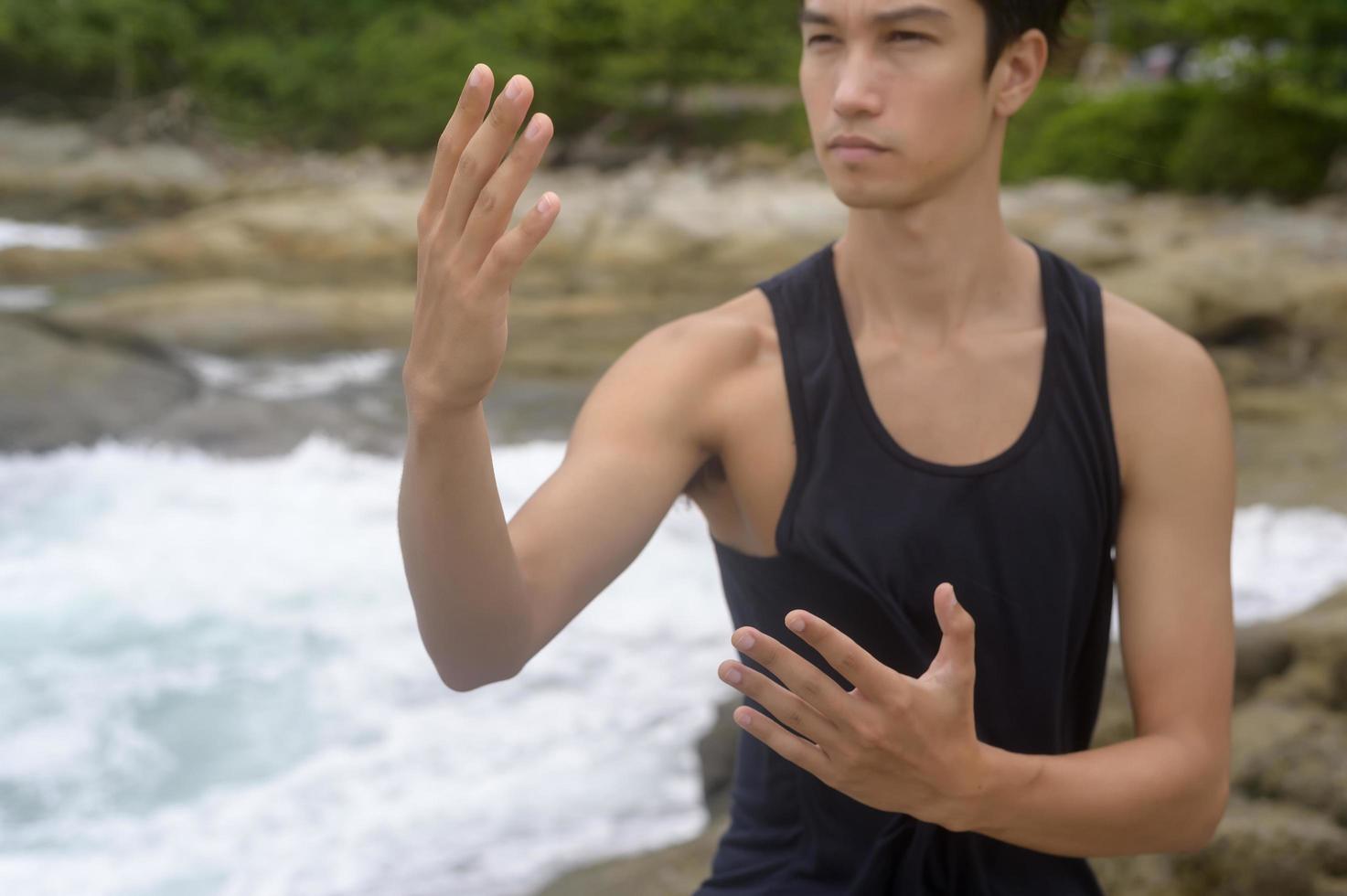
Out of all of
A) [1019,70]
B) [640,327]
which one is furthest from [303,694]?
[640,327]

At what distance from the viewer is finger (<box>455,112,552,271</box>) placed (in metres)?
1.18

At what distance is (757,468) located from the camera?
1.65 m

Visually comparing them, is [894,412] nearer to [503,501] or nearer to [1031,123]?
[503,501]

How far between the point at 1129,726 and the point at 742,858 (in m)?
1.47

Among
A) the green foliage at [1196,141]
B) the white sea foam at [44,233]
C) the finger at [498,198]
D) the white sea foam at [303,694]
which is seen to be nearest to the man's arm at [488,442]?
the finger at [498,198]

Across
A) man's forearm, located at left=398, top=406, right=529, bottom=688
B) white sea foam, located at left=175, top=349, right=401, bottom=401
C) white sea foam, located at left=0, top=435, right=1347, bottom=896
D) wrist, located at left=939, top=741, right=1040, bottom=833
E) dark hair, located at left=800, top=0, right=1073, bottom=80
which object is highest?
white sea foam, located at left=175, top=349, right=401, bottom=401

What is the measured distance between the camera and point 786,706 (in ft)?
4.08

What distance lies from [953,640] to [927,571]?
1.27ft

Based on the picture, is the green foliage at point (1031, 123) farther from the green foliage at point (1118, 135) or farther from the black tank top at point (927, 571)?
the black tank top at point (927, 571)

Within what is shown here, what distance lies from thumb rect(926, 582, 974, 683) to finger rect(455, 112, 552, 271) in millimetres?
489

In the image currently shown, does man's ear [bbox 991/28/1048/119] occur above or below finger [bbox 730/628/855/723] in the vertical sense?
above

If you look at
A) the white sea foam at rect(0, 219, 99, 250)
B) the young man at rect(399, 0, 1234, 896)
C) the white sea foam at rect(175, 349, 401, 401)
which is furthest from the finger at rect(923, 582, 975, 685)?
the white sea foam at rect(0, 219, 99, 250)

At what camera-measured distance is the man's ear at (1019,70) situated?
1.67 m

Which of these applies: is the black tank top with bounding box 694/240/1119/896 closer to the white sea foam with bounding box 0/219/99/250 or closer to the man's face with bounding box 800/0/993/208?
the man's face with bounding box 800/0/993/208
